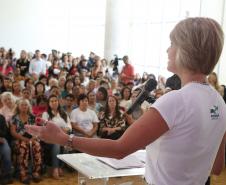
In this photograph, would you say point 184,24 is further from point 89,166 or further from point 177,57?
point 89,166

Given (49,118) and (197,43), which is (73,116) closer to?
(49,118)

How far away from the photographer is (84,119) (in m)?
5.46

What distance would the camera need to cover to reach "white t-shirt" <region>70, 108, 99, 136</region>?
5434 millimetres

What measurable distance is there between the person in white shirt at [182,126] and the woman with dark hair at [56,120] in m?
3.85

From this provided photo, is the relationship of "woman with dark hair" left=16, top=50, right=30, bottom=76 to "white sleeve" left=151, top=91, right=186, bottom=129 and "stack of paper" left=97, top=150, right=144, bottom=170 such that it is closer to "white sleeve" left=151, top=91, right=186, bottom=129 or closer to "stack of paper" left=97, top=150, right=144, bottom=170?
"stack of paper" left=97, top=150, right=144, bottom=170

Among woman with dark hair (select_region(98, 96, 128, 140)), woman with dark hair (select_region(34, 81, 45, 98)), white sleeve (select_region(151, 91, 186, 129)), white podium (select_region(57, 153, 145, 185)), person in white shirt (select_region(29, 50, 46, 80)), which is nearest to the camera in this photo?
white sleeve (select_region(151, 91, 186, 129))

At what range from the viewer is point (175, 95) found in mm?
1129

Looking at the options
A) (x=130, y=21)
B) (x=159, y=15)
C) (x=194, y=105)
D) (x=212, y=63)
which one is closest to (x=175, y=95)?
(x=194, y=105)

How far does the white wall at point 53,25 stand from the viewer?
53.0 feet

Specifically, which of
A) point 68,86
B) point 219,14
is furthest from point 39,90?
point 219,14

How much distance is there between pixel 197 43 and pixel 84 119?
441 cm

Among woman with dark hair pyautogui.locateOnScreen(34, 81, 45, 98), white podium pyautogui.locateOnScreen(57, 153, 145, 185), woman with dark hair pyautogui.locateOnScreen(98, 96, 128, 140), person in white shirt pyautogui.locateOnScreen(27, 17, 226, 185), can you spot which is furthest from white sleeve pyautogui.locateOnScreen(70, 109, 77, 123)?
person in white shirt pyautogui.locateOnScreen(27, 17, 226, 185)

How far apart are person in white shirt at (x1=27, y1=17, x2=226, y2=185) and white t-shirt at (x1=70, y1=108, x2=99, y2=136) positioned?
4251 mm

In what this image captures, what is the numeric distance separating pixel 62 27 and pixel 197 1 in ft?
27.9
